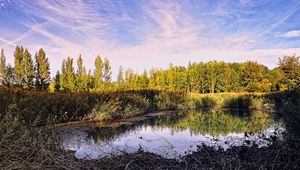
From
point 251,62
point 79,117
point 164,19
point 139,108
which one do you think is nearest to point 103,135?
point 79,117

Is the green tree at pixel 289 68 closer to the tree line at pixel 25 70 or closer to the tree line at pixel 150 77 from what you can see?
the tree line at pixel 150 77

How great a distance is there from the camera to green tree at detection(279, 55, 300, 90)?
23312 mm

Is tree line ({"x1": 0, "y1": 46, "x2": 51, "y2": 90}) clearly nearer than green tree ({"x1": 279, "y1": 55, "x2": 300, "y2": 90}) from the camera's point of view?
No

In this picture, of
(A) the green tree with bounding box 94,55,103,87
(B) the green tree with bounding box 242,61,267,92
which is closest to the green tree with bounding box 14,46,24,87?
(A) the green tree with bounding box 94,55,103,87

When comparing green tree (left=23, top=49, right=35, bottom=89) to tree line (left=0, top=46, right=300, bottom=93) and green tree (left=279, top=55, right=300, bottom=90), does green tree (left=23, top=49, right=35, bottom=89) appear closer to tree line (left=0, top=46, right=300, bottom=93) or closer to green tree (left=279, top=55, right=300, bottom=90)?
tree line (left=0, top=46, right=300, bottom=93)

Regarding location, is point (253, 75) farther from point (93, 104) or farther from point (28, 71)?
point (93, 104)

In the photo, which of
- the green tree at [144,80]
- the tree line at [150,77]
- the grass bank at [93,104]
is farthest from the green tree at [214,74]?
the grass bank at [93,104]

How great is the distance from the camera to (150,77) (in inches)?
1594

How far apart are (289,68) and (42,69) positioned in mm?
23752

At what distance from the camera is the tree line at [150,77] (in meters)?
27.3

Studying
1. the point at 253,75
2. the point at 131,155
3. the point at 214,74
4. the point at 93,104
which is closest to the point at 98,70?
the point at 214,74

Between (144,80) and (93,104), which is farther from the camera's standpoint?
(144,80)

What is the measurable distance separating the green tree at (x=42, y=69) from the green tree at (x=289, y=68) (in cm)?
2303

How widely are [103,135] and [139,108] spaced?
676 centimetres
